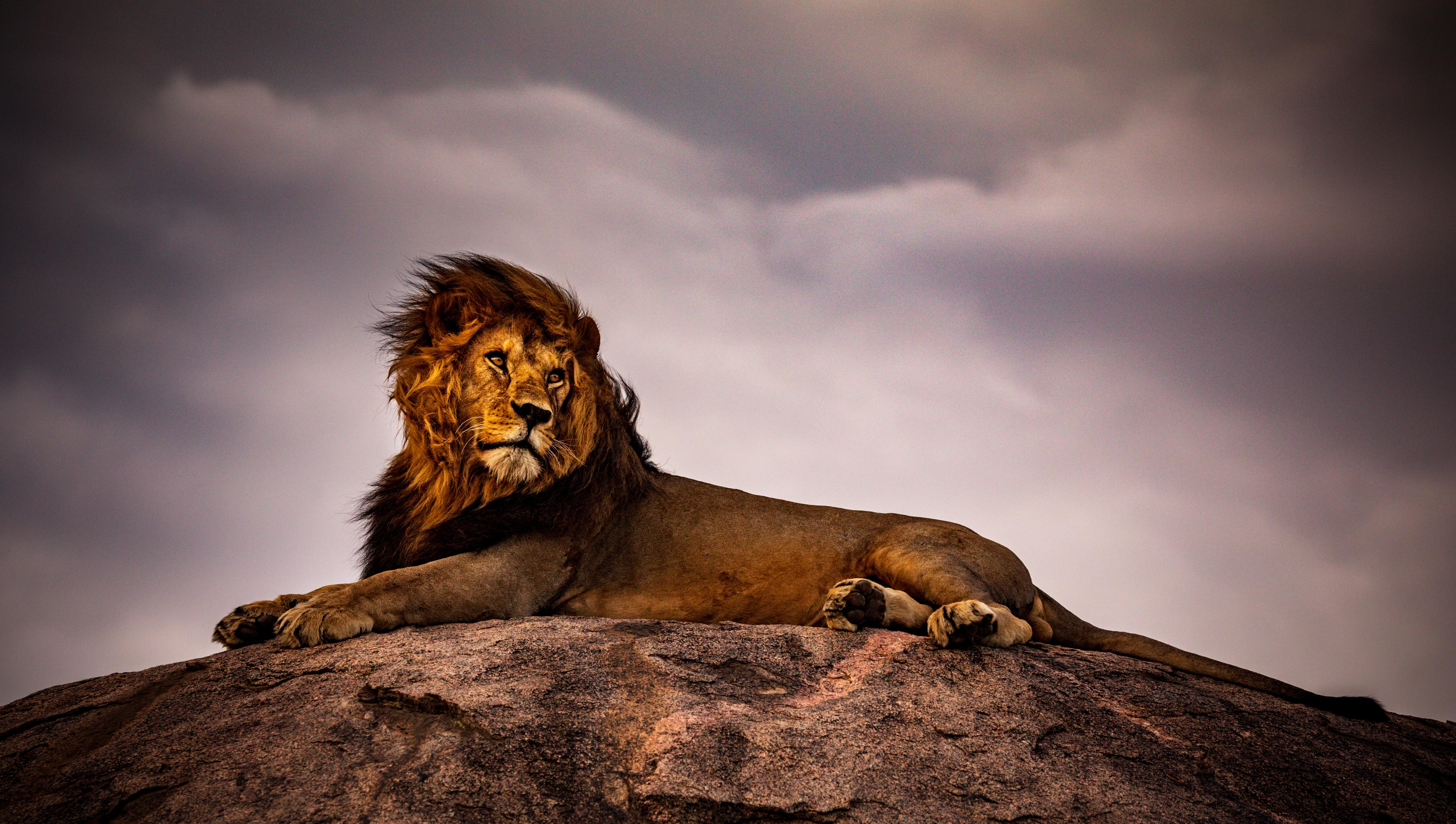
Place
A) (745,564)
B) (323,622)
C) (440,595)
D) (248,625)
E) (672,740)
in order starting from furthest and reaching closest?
(745,564)
(440,595)
(248,625)
(323,622)
(672,740)

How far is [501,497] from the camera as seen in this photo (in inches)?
183

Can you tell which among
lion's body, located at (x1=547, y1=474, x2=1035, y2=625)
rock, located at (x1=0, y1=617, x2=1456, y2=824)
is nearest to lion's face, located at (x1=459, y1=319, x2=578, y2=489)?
lion's body, located at (x1=547, y1=474, x2=1035, y2=625)

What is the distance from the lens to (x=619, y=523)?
513 centimetres

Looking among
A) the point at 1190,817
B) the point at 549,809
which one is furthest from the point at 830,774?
the point at 1190,817

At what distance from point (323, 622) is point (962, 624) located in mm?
2784

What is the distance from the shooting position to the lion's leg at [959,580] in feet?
13.5

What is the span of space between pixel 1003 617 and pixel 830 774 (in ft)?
5.49

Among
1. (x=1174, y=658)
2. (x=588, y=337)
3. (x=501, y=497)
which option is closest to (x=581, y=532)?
(x=501, y=497)

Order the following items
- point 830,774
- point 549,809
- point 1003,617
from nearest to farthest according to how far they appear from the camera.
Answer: point 549,809, point 830,774, point 1003,617

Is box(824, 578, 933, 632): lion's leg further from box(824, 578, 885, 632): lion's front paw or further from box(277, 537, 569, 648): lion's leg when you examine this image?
box(277, 537, 569, 648): lion's leg

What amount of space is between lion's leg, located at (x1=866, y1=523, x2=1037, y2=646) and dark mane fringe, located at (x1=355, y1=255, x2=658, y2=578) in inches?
60.6

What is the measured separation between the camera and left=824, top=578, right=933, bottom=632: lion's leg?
4285 mm

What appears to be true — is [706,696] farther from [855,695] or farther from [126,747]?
[126,747]

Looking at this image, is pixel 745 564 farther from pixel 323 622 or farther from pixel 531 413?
pixel 323 622
